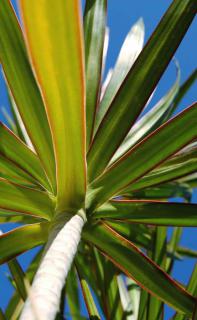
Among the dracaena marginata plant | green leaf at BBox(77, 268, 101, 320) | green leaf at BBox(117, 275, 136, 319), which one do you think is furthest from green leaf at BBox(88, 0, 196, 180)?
green leaf at BBox(117, 275, 136, 319)

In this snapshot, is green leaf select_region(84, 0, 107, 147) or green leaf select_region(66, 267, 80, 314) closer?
green leaf select_region(84, 0, 107, 147)

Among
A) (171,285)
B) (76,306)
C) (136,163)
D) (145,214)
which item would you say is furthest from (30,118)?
(76,306)

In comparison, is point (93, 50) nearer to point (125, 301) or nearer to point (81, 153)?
point (81, 153)

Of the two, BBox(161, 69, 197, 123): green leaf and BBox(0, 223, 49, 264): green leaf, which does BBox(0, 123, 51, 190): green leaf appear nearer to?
BBox(0, 223, 49, 264): green leaf

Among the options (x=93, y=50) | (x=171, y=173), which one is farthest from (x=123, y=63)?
(x=171, y=173)

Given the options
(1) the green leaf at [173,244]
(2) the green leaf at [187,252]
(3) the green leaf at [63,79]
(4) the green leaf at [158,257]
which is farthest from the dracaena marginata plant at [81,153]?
(2) the green leaf at [187,252]

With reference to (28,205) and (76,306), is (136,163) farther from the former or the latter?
(76,306)
